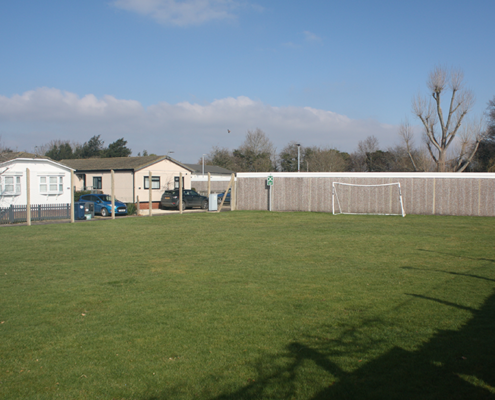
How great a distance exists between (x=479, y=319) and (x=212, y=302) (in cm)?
390

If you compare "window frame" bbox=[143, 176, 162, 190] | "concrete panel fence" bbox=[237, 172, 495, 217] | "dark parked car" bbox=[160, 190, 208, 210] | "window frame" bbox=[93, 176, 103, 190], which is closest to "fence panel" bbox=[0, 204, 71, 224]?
"dark parked car" bbox=[160, 190, 208, 210]

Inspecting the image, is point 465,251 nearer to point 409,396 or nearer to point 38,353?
point 409,396

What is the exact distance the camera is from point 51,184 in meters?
27.9

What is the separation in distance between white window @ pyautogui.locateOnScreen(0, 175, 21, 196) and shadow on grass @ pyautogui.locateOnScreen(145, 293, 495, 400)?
2471 cm

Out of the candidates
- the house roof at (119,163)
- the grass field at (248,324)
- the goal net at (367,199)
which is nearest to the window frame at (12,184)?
the house roof at (119,163)

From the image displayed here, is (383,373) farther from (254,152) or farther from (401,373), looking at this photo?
(254,152)

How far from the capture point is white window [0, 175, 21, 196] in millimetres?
24484

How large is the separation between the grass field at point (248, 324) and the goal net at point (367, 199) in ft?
46.8

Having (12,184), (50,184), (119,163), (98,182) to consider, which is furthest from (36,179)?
(119,163)

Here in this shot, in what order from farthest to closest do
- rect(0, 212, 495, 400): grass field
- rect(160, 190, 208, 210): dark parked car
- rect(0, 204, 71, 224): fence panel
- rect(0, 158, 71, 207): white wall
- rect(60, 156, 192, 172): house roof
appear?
rect(60, 156, 192, 172): house roof → rect(160, 190, 208, 210): dark parked car → rect(0, 158, 71, 207): white wall → rect(0, 204, 71, 224): fence panel → rect(0, 212, 495, 400): grass field

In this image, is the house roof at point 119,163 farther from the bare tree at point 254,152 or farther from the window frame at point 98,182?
the bare tree at point 254,152

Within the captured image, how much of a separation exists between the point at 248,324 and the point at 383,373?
2028 mm

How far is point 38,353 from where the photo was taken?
4812 mm

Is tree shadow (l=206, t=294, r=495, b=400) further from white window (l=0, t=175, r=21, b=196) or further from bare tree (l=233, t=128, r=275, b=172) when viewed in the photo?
bare tree (l=233, t=128, r=275, b=172)
